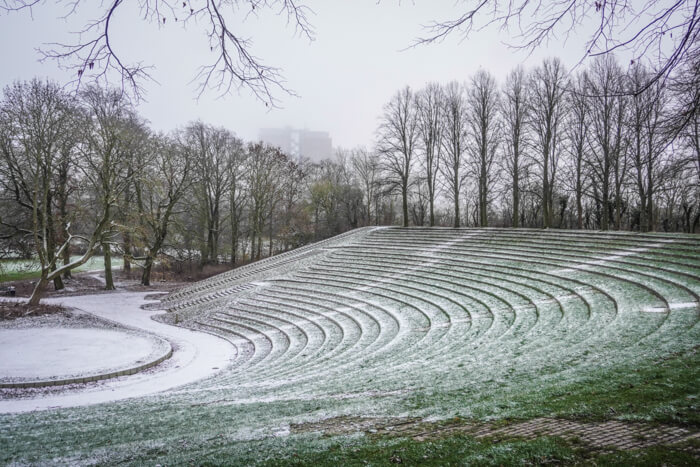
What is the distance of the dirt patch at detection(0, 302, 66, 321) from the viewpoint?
1981 centimetres

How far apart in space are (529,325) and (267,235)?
4006 cm

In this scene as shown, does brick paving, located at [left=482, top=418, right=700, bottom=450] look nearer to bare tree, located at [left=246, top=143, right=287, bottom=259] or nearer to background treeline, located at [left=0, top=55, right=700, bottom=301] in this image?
background treeline, located at [left=0, top=55, right=700, bottom=301]

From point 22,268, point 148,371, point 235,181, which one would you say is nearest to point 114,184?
point 148,371

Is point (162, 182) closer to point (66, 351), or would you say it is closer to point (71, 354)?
point (66, 351)

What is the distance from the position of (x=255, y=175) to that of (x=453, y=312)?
34.1 metres

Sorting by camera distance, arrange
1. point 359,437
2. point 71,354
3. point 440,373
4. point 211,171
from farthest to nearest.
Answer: point 211,171 → point 71,354 → point 440,373 → point 359,437

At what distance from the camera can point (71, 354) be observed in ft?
48.4

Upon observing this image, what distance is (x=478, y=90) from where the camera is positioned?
119 ft

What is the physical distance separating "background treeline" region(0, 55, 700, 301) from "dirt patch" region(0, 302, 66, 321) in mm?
1542

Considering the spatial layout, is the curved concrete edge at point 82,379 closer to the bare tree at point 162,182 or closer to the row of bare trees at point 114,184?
the row of bare trees at point 114,184

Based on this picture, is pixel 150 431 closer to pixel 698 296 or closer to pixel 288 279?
pixel 698 296

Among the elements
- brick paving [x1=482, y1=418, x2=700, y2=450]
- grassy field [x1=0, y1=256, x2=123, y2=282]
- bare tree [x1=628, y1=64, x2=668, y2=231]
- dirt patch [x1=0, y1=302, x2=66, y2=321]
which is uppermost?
bare tree [x1=628, y1=64, x2=668, y2=231]

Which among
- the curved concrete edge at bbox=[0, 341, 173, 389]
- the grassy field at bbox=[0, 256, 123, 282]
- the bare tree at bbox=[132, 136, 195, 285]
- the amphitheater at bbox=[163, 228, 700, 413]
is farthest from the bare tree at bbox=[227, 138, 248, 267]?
the curved concrete edge at bbox=[0, 341, 173, 389]

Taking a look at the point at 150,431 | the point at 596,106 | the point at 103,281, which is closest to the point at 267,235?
the point at 103,281
